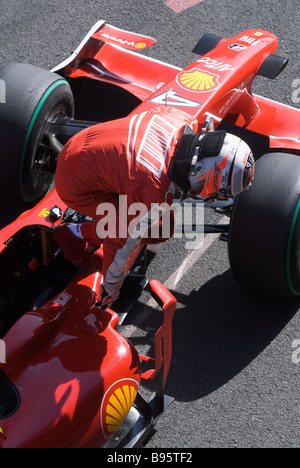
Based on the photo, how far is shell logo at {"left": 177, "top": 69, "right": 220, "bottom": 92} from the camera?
4750 millimetres

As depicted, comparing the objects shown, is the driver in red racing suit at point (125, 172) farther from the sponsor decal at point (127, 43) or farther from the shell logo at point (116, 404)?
the sponsor decal at point (127, 43)

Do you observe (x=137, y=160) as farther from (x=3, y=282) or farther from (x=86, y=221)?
(x=3, y=282)

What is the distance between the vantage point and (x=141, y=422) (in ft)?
13.0

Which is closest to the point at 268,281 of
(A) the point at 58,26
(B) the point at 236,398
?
(B) the point at 236,398

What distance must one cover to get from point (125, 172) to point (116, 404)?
45.5 inches

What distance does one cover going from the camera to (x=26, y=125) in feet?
15.6

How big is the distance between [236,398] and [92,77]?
2.67 m

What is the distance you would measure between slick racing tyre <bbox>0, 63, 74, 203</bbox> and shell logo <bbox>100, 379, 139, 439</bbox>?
5.99 ft

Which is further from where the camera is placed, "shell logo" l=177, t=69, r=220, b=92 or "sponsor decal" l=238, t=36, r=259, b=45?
"sponsor decal" l=238, t=36, r=259, b=45

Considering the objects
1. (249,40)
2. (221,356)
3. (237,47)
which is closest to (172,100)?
(237,47)

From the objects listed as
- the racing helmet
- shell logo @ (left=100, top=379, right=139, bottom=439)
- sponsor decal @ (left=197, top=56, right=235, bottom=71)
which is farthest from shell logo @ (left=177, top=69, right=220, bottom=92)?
shell logo @ (left=100, top=379, right=139, bottom=439)

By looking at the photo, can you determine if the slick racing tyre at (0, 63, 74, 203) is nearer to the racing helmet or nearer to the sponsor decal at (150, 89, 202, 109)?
the sponsor decal at (150, 89, 202, 109)

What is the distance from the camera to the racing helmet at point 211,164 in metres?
3.69

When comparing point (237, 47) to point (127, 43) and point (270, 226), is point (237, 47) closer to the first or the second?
point (127, 43)
